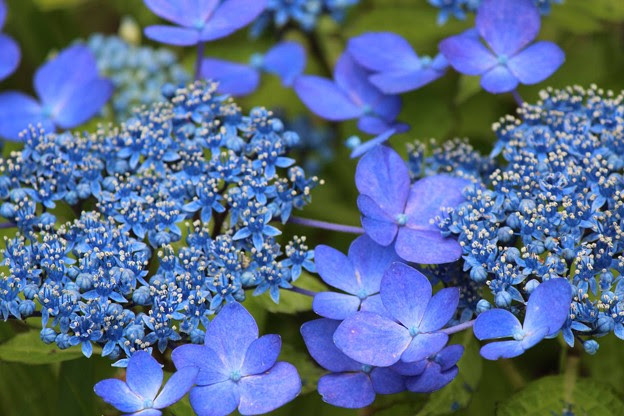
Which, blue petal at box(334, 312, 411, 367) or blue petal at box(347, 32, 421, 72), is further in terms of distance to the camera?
blue petal at box(347, 32, 421, 72)

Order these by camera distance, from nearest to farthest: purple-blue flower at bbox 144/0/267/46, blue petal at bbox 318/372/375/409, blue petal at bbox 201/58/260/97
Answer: blue petal at bbox 318/372/375/409, purple-blue flower at bbox 144/0/267/46, blue petal at bbox 201/58/260/97

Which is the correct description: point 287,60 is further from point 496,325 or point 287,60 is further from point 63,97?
point 496,325

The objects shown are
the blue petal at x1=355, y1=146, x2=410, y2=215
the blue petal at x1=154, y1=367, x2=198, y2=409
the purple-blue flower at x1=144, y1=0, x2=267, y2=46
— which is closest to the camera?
the blue petal at x1=154, y1=367, x2=198, y2=409

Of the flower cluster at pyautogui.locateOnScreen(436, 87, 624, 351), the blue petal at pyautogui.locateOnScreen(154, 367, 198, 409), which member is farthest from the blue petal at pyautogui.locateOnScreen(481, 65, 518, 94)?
the blue petal at pyautogui.locateOnScreen(154, 367, 198, 409)

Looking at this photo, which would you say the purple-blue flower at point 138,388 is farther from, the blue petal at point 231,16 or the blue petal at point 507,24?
the blue petal at point 507,24

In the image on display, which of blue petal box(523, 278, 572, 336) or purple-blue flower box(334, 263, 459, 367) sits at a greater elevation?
blue petal box(523, 278, 572, 336)

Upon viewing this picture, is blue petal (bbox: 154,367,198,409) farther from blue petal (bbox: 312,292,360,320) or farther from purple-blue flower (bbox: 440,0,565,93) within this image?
purple-blue flower (bbox: 440,0,565,93)

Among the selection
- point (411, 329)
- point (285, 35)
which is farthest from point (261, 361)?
point (285, 35)
